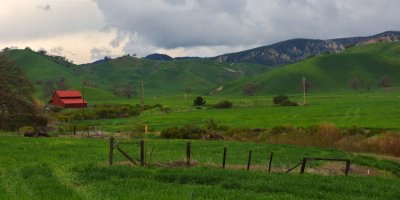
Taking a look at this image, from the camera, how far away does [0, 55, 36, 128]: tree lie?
53.2 meters

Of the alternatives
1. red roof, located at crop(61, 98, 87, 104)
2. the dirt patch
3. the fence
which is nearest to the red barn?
red roof, located at crop(61, 98, 87, 104)

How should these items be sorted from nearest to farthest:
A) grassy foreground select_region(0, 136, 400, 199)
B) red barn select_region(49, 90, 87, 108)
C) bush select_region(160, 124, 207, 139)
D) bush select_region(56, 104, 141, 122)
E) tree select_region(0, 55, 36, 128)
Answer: grassy foreground select_region(0, 136, 400, 199) → tree select_region(0, 55, 36, 128) → bush select_region(160, 124, 207, 139) → bush select_region(56, 104, 141, 122) → red barn select_region(49, 90, 87, 108)

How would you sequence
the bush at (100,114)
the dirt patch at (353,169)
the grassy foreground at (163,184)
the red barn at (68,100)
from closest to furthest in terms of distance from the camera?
1. the grassy foreground at (163,184)
2. the dirt patch at (353,169)
3. the bush at (100,114)
4. the red barn at (68,100)

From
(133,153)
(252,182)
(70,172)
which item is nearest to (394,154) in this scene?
(133,153)

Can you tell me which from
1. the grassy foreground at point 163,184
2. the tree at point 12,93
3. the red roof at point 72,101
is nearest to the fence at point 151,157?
the grassy foreground at point 163,184

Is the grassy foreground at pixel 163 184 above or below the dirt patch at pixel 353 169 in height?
above

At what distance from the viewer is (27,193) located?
2061 cm

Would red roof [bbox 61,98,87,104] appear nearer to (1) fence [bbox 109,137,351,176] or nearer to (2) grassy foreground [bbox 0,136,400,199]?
(1) fence [bbox 109,137,351,176]

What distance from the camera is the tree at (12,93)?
53.2m

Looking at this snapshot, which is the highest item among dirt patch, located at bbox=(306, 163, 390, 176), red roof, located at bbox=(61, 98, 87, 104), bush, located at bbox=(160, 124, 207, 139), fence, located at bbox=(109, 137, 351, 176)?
red roof, located at bbox=(61, 98, 87, 104)

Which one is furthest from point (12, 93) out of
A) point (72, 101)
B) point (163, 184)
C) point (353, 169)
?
point (72, 101)

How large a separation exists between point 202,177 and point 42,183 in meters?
8.35

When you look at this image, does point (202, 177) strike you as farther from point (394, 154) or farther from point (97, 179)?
point (394, 154)

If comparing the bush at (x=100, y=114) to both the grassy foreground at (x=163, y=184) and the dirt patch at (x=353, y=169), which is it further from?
the grassy foreground at (x=163, y=184)
